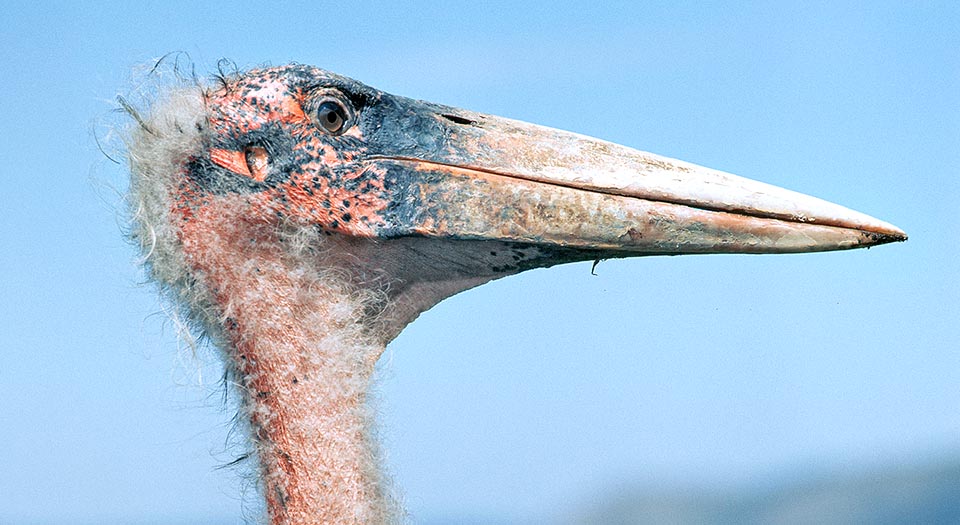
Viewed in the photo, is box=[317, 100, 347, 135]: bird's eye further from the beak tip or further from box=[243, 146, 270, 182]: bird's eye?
the beak tip

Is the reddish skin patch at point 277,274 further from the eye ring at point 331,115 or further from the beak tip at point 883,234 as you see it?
the beak tip at point 883,234

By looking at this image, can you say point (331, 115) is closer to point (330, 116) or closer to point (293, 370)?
point (330, 116)

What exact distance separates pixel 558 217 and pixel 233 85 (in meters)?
1.27

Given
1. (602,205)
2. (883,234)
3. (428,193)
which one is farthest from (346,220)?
(883,234)

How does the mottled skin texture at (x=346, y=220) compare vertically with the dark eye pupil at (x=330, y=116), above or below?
below

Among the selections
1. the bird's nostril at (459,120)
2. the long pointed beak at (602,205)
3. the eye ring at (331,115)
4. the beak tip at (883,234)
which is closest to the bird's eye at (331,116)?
the eye ring at (331,115)

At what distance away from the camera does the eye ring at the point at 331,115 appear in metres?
4.21

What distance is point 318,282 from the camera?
14.0ft

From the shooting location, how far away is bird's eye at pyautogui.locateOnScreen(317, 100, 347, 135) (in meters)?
4.21

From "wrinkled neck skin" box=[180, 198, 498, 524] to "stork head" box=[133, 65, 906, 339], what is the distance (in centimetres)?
2

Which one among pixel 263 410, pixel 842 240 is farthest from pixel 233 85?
pixel 842 240

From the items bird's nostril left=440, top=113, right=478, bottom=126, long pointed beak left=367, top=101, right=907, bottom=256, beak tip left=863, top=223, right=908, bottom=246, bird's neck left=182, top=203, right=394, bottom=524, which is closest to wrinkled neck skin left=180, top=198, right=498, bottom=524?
bird's neck left=182, top=203, right=394, bottom=524

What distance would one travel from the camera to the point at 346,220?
4199mm

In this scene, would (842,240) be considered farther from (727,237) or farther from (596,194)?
(596,194)
